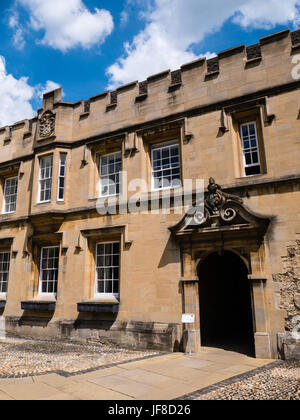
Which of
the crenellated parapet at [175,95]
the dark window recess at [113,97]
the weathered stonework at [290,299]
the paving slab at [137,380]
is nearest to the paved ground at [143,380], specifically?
the paving slab at [137,380]

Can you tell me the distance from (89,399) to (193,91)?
8914 mm

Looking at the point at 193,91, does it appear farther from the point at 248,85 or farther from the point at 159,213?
the point at 159,213

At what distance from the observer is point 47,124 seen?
1313 centimetres

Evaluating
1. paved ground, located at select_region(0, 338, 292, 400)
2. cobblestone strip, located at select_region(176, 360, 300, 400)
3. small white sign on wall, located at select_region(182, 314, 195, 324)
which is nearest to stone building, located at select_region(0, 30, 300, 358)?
small white sign on wall, located at select_region(182, 314, 195, 324)

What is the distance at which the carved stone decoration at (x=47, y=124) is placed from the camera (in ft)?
42.6

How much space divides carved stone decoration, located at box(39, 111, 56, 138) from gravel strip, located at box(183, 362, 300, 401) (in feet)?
35.5

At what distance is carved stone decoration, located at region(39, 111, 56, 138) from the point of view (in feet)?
42.6

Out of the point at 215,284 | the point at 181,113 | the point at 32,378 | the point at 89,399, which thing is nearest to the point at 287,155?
the point at 181,113

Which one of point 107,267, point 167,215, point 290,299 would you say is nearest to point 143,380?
point 290,299

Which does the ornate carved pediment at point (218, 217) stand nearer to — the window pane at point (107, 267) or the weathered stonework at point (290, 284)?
the weathered stonework at point (290, 284)

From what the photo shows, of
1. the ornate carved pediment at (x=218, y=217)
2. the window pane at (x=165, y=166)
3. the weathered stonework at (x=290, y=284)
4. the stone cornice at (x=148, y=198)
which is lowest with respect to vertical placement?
the weathered stonework at (x=290, y=284)

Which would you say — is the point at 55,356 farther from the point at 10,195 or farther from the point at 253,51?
the point at 253,51

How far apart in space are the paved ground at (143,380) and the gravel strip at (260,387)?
17mm

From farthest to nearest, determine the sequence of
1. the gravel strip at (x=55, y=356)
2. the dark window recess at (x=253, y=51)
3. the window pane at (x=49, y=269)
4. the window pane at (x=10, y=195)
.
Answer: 1. the window pane at (x=10, y=195)
2. the window pane at (x=49, y=269)
3. the dark window recess at (x=253, y=51)
4. the gravel strip at (x=55, y=356)
